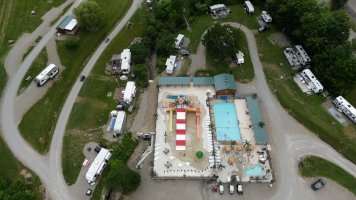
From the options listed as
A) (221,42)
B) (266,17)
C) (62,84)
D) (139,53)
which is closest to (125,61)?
(139,53)

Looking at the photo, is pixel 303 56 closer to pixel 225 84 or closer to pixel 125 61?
pixel 225 84

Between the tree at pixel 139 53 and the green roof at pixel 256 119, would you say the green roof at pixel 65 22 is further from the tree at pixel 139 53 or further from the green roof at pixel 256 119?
→ the green roof at pixel 256 119

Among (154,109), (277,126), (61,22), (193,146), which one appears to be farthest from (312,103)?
(61,22)

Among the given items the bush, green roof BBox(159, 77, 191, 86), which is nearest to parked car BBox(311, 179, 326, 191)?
green roof BBox(159, 77, 191, 86)

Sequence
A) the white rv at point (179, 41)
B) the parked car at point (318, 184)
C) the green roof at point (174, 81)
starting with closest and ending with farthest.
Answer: the parked car at point (318, 184)
the green roof at point (174, 81)
the white rv at point (179, 41)

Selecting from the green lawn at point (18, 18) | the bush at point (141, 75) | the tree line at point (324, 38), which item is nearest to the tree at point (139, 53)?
the bush at point (141, 75)

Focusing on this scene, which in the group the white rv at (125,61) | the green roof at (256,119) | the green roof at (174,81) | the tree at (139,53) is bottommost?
the green roof at (256,119)

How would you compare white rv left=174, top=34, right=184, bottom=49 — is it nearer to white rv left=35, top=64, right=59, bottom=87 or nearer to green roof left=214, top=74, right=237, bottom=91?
green roof left=214, top=74, right=237, bottom=91
